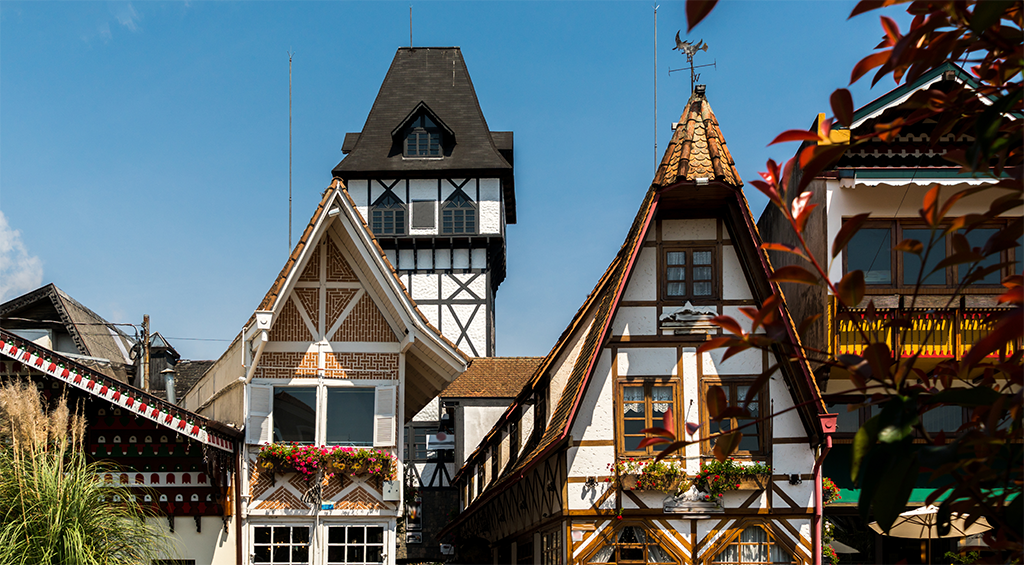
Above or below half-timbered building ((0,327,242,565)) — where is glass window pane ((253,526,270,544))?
below

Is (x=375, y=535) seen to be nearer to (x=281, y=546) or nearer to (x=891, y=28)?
(x=281, y=546)

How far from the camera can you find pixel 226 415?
16.8 m

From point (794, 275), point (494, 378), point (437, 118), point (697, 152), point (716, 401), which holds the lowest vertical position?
point (494, 378)

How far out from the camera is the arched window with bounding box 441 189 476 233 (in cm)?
4244

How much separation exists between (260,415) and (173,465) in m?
1.37

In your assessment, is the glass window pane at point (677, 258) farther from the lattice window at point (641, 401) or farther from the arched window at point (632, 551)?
the arched window at point (632, 551)

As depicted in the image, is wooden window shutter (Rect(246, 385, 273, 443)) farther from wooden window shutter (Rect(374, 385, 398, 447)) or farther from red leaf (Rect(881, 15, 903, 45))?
red leaf (Rect(881, 15, 903, 45))

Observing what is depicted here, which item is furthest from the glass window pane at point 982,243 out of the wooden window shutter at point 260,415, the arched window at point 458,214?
the arched window at point 458,214

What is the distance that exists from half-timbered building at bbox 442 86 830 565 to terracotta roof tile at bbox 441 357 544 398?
1900 centimetres

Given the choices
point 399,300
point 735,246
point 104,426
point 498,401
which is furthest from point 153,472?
point 498,401

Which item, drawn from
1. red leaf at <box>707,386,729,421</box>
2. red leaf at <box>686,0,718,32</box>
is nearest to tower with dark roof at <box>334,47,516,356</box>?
red leaf at <box>707,386,729,421</box>

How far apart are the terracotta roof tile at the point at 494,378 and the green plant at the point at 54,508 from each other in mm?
23104

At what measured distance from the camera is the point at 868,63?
2410mm

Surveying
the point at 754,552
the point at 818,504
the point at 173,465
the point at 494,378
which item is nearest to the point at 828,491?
the point at 818,504
